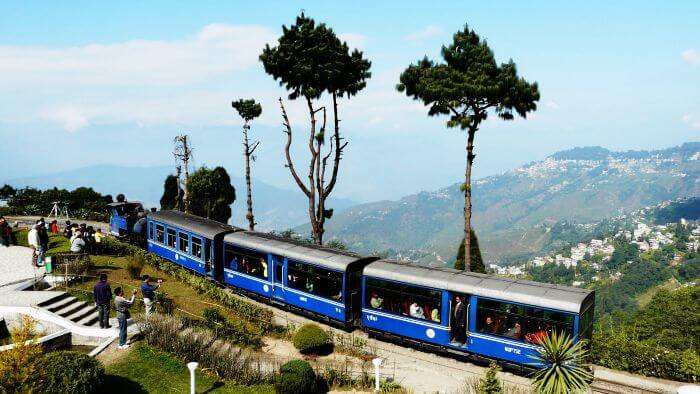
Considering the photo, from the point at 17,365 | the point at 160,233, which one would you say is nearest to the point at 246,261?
the point at 160,233

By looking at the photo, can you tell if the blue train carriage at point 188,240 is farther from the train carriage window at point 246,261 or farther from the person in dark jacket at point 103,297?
the person in dark jacket at point 103,297

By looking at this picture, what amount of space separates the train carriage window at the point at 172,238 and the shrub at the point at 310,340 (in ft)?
42.9

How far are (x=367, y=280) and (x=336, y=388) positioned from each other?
4702mm

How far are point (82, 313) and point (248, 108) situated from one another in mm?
24035

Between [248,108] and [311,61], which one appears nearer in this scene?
[311,61]

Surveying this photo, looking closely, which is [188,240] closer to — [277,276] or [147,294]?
[277,276]

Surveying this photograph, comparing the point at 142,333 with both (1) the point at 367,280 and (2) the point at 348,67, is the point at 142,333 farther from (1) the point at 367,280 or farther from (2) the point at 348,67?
(2) the point at 348,67

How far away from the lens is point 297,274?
2261cm

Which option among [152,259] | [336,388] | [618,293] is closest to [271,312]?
[336,388]

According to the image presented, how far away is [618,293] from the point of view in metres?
138

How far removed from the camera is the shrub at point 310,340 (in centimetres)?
1909

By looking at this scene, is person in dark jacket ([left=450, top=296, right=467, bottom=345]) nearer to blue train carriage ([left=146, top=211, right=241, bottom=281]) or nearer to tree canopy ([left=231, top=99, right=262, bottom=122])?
blue train carriage ([left=146, top=211, right=241, bottom=281])

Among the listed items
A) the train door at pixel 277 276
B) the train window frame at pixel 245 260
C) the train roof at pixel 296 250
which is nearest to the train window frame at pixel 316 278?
the train roof at pixel 296 250

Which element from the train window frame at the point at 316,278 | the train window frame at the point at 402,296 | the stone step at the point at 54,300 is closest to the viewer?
the train window frame at the point at 402,296
